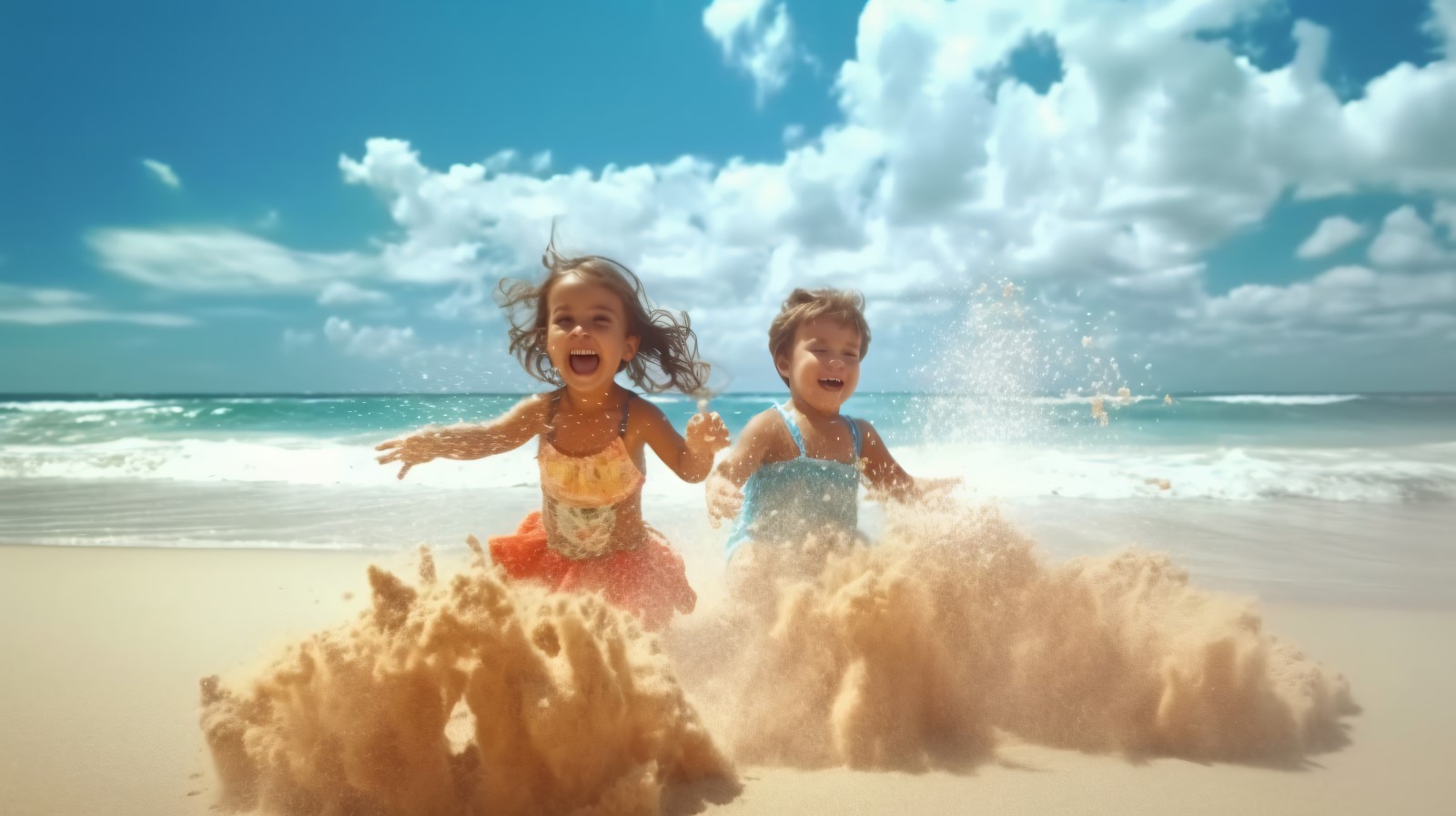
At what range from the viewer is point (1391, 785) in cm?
226

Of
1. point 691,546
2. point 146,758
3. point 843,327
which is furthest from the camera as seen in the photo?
point 691,546

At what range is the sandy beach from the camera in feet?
6.94

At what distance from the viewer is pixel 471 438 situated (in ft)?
10.5

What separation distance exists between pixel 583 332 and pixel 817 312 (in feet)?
3.22

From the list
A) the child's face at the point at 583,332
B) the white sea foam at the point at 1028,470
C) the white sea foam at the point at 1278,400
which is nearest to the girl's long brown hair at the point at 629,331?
the child's face at the point at 583,332

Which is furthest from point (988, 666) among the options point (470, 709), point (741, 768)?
point (470, 709)

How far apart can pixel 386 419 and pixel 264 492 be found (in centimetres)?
601

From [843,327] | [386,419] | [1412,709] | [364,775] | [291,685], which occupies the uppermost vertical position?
[843,327]

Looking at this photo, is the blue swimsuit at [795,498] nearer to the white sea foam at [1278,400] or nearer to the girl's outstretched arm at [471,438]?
the girl's outstretched arm at [471,438]

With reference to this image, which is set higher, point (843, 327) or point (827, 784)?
point (843, 327)

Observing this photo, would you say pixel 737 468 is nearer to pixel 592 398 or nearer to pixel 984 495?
pixel 592 398

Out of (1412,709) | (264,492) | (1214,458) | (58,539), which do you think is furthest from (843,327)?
(1214,458)

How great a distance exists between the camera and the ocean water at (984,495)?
445 centimetres

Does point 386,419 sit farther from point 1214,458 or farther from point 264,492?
point 1214,458
